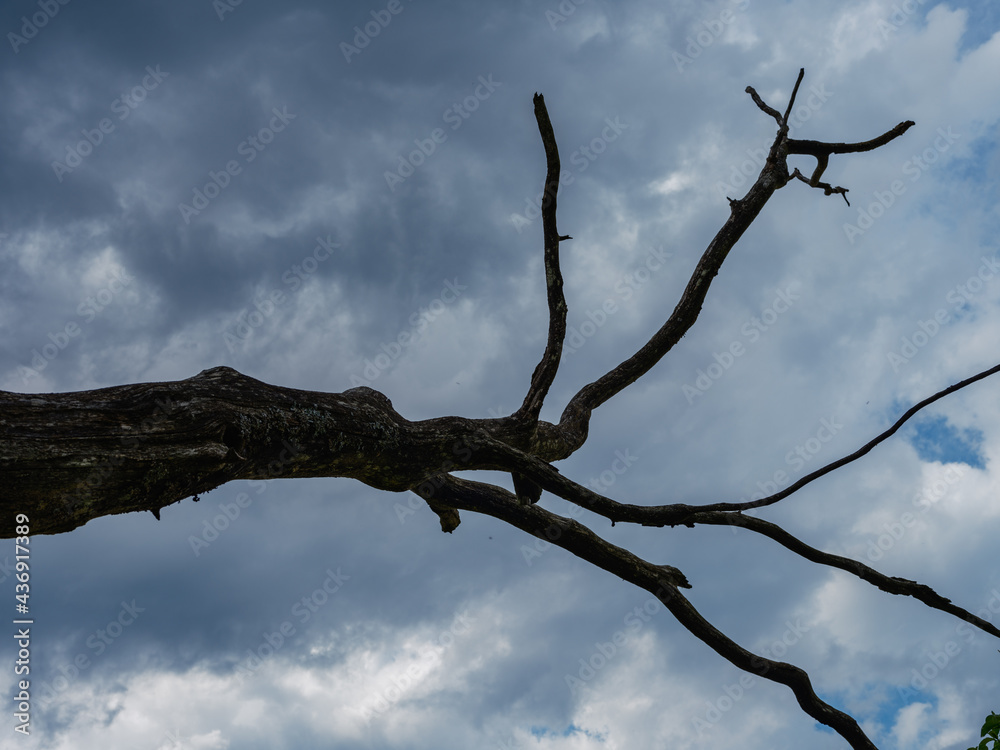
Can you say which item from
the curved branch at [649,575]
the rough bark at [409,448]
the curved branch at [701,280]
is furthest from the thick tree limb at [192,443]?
the curved branch at [701,280]

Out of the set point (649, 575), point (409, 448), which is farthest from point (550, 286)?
point (649, 575)

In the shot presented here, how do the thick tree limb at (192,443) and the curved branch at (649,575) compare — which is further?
the curved branch at (649,575)

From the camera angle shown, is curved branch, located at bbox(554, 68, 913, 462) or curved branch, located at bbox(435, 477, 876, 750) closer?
curved branch, located at bbox(435, 477, 876, 750)

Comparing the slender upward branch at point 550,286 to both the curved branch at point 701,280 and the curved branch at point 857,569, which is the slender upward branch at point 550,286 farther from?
the curved branch at point 857,569

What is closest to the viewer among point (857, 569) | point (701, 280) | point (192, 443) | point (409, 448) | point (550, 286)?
point (192, 443)

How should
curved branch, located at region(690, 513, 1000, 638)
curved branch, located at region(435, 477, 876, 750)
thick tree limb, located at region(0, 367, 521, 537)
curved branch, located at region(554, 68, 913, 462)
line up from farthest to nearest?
curved branch, located at region(554, 68, 913, 462) → curved branch, located at region(435, 477, 876, 750) → curved branch, located at region(690, 513, 1000, 638) → thick tree limb, located at region(0, 367, 521, 537)

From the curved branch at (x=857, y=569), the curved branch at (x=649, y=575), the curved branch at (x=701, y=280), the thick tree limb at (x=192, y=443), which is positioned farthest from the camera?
the curved branch at (x=701, y=280)

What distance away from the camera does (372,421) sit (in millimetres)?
4570

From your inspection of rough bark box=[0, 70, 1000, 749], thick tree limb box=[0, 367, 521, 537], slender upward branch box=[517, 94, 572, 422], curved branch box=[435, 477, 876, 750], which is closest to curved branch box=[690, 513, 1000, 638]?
rough bark box=[0, 70, 1000, 749]

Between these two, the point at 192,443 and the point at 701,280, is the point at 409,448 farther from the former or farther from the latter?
the point at 701,280

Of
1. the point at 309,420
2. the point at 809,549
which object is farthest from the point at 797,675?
the point at 309,420

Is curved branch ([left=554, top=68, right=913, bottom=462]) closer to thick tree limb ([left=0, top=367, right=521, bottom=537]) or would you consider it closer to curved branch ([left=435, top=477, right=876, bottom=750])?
curved branch ([left=435, top=477, right=876, bottom=750])

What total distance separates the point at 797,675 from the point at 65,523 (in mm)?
5700

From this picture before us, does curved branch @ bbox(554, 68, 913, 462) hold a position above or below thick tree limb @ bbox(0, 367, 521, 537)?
above
